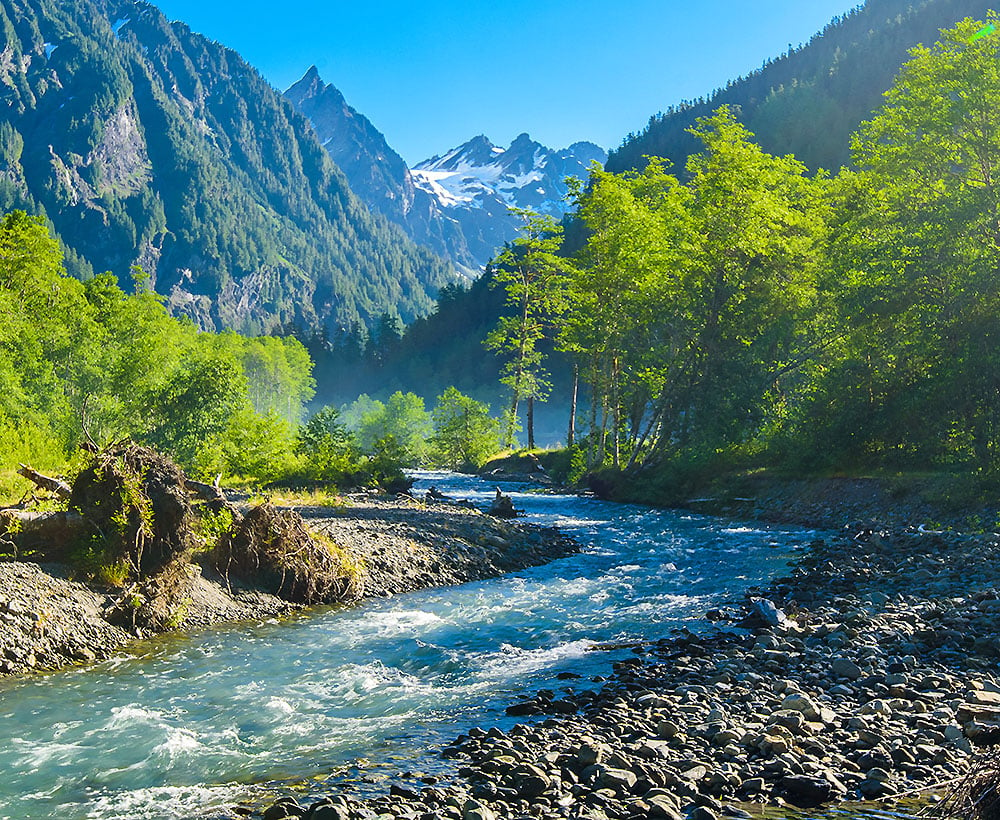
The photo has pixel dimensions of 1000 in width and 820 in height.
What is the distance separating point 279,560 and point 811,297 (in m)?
29.0

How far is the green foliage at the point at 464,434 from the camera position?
2499 inches

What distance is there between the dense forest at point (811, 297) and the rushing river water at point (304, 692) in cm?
1286

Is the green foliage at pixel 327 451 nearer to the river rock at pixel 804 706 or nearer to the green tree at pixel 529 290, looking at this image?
the green tree at pixel 529 290

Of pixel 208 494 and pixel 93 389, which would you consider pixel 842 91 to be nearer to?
pixel 93 389

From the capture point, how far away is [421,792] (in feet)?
22.3

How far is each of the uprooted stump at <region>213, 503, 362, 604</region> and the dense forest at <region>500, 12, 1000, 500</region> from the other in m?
19.3

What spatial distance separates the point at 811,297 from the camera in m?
35.0

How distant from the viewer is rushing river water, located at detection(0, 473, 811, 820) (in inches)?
289

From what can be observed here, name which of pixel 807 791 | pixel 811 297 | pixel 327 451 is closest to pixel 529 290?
pixel 811 297

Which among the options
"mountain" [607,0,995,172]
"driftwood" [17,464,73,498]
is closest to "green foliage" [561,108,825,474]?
"driftwood" [17,464,73,498]

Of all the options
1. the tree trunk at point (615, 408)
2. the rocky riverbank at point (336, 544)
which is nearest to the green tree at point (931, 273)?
the rocky riverbank at point (336, 544)

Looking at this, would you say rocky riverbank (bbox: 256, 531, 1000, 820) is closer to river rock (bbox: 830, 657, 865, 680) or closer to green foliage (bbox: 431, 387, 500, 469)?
river rock (bbox: 830, 657, 865, 680)

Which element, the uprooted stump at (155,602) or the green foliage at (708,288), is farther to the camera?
the green foliage at (708,288)

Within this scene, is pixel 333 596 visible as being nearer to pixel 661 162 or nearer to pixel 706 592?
pixel 706 592
